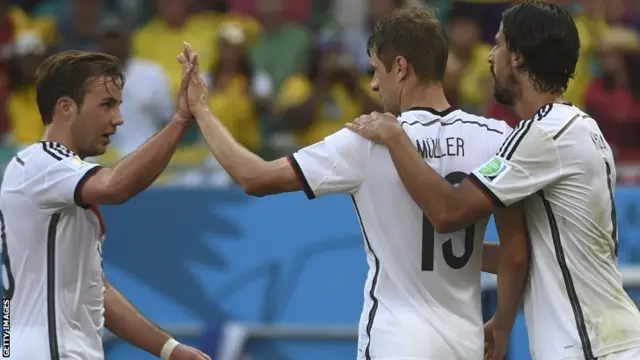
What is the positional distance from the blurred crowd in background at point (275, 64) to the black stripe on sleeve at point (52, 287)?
13.7ft

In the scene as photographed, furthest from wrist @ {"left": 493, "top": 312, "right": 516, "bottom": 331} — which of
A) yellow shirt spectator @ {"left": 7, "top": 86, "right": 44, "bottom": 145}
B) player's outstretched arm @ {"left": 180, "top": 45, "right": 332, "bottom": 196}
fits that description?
yellow shirt spectator @ {"left": 7, "top": 86, "right": 44, "bottom": 145}

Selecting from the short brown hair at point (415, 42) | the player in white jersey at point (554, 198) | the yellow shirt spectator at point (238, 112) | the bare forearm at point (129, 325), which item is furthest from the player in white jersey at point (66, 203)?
the yellow shirt spectator at point (238, 112)

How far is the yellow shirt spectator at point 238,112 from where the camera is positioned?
10094 millimetres

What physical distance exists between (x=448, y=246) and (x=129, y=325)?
5.20ft

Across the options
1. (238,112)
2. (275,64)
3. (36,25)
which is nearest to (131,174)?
(238,112)

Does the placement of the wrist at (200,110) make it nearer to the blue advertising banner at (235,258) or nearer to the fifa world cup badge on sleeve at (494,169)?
the fifa world cup badge on sleeve at (494,169)

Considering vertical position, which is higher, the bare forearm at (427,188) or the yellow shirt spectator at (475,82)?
the bare forearm at (427,188)

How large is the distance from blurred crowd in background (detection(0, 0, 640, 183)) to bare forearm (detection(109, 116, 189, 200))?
4143mm

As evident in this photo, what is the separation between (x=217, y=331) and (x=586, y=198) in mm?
4633

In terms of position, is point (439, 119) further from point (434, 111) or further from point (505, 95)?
point (505, 95)

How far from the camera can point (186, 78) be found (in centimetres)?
549

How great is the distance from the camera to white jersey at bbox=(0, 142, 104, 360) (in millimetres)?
5336

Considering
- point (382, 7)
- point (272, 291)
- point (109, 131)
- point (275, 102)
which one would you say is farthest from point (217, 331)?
point (109, 131)

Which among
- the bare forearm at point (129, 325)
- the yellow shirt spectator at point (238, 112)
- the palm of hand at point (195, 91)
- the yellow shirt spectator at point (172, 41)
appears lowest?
the bare forearm at point (129, 325)
